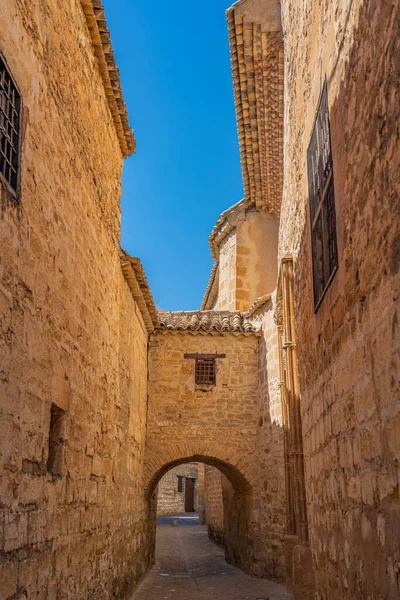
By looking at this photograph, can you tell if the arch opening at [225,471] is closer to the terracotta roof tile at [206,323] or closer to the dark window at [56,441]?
the terracotta roof tile at [206,323]

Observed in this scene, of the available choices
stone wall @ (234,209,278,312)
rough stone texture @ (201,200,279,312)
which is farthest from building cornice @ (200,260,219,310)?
stone wall @ (234,209,278,312)

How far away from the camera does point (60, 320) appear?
18.5ft

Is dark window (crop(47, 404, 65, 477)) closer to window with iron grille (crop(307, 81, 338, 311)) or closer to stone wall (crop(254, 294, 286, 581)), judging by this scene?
window with iron grille (crop(307, 81, 338, 311))

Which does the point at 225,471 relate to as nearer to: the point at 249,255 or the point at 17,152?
the point at 249,255

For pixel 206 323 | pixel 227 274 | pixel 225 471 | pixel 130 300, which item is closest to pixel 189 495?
pixel 227 274

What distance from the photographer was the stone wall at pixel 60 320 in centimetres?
437

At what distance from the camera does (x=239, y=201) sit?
19.1 metres

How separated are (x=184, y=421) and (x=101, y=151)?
298 inches

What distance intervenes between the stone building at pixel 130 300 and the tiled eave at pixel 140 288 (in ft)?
0.27

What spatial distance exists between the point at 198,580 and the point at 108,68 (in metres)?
9.85

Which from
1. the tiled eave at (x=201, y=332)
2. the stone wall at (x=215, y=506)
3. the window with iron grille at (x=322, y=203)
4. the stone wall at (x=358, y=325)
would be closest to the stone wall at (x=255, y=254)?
the tiled eave at (x=201, y=332)

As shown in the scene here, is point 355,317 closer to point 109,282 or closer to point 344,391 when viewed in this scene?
point 344,391

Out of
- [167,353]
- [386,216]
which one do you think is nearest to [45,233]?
[386,216]

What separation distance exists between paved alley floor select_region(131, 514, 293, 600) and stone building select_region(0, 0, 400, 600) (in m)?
0.54
